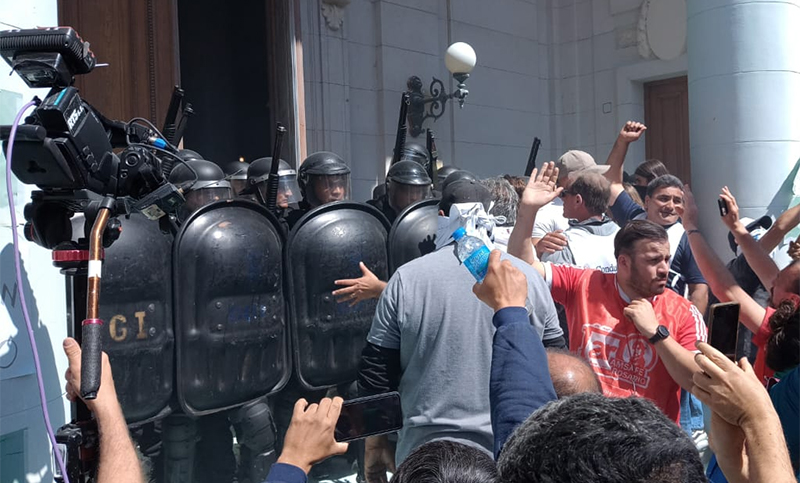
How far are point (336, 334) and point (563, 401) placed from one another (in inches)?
120

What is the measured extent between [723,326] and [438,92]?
22.4 ft

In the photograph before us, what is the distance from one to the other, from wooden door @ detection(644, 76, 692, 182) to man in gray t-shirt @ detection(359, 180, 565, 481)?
25.0ft

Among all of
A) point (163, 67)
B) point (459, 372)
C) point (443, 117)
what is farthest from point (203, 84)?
point (459, 372)

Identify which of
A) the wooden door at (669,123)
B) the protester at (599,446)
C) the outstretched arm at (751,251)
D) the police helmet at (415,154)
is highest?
the wooden door at (669,123)

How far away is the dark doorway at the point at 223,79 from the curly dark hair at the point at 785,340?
6373 millimetres

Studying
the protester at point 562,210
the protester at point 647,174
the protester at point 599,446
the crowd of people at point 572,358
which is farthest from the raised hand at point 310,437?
the protester at point 647,174

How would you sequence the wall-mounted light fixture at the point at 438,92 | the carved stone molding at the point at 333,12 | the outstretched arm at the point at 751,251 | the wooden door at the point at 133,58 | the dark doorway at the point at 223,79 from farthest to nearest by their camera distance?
the dark doorway at the point at 223,79 → the wall-mounted light fixture at the point at 438,92 → the carved stone molding at the point at 333,12 → the wooden door at the point at 133,58 → the outstretched arm at the point at 751,251

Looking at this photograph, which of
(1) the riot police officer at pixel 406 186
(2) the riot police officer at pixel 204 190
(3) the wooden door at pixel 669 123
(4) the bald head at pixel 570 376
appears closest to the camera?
(4) the bald head at pixel 570 376

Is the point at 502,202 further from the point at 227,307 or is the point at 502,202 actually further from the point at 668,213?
the point at 227,307

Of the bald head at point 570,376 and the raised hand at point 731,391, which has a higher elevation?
the raised hand at point 731,391

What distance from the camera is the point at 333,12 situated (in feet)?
24.9

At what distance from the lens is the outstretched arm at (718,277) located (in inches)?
114

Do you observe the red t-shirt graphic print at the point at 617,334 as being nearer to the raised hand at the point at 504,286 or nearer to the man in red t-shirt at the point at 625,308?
the man in red t-shirt at the point at 625,308

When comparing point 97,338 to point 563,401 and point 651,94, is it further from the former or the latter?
point 651,94
